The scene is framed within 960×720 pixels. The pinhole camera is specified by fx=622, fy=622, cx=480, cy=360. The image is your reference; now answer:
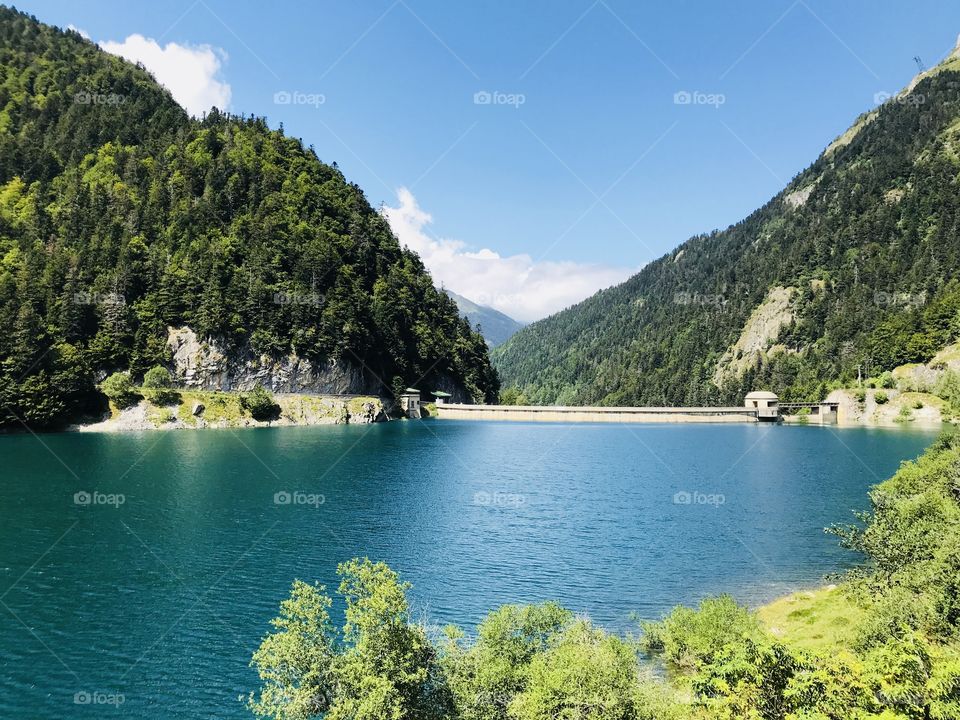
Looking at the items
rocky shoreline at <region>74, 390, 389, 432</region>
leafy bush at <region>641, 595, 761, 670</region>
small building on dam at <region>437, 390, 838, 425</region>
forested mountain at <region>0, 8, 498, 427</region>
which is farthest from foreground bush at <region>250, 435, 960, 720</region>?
small building on dam at <region>437, 390, 838, 425</region>

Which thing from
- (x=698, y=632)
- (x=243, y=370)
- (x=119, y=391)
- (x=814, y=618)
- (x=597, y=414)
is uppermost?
(x=243, y=370)

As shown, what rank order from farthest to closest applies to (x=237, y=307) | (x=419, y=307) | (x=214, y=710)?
(x=419, y=307), (x=237, y=307), (x=214, y=710)

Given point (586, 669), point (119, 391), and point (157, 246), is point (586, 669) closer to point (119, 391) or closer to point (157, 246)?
point (119, 391)

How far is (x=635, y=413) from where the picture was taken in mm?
179125

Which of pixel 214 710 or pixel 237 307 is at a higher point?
pixel 237 307

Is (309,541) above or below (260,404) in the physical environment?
below

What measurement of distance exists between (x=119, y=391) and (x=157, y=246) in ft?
145

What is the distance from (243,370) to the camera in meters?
133

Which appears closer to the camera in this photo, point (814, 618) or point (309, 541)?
point (814, 618)

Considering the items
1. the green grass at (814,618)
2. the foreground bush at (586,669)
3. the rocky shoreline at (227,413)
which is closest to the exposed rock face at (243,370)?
the rocky shoreline at (227,413)

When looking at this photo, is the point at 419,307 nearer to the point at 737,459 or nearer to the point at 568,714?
the point at 737,459

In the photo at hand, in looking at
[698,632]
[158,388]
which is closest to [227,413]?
[158,388]

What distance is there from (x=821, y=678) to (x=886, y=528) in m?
22.0

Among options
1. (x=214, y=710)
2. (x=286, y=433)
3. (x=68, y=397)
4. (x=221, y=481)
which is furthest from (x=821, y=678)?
(x=68, y=397)
